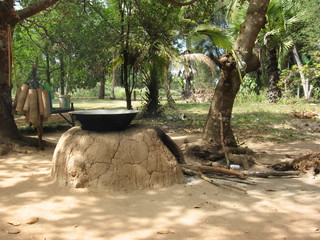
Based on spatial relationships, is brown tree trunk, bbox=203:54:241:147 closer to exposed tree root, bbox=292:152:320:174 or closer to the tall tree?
exposed tree root, bbox=292:152:320:174

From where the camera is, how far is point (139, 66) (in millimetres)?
9922

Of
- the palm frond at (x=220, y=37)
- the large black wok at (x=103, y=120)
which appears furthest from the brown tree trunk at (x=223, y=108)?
the large black wok at (x=103, y=120)

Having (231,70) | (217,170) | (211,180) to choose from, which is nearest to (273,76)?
(231,70)

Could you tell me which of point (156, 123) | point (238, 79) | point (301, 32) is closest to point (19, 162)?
point (238, 79)

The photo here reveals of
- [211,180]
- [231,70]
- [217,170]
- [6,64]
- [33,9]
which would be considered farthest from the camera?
[33,9]

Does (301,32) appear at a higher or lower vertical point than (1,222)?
higher

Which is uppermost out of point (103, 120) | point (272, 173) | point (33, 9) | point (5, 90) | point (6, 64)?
point (33, 9)

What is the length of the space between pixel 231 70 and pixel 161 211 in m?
3.40

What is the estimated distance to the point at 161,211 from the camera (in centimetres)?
320

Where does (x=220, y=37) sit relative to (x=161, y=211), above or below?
above

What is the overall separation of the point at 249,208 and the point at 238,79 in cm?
312

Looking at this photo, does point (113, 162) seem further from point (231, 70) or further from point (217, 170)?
point (231, 70)

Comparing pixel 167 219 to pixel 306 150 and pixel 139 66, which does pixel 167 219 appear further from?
pixel 139 66

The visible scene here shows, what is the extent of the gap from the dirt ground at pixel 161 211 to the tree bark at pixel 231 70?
173cm
